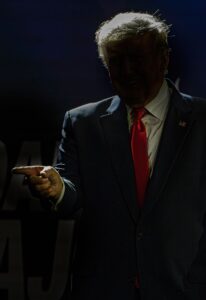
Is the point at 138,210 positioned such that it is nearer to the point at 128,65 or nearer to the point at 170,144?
the point at 170,144

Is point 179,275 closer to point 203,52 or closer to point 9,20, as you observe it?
point 203,52

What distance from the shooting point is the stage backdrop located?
195cm

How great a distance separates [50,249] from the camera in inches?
80.2

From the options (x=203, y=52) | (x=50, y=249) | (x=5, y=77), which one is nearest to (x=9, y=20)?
(x=5, y=77)

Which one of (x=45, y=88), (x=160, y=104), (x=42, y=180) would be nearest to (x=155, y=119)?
(x=160, y=104)

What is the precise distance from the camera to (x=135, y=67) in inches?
53.1

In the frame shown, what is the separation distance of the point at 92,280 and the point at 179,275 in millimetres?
215

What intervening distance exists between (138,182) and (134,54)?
0.31 m

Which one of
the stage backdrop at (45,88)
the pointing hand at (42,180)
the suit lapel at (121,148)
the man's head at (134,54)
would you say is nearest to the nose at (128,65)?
the man's head at (134,54)

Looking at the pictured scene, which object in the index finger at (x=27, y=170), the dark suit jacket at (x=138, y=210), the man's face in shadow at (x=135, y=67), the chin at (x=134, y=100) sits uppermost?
the man's face in shadow at (x=135, y=67)

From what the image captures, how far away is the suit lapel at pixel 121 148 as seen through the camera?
1305mm

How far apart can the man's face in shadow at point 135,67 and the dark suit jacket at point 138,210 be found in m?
0.06

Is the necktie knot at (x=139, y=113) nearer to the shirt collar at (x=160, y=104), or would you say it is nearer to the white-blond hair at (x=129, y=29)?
the shirt collar at (x=160, y=104)

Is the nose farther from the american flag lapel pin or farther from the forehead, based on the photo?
the american flag lapel pin
